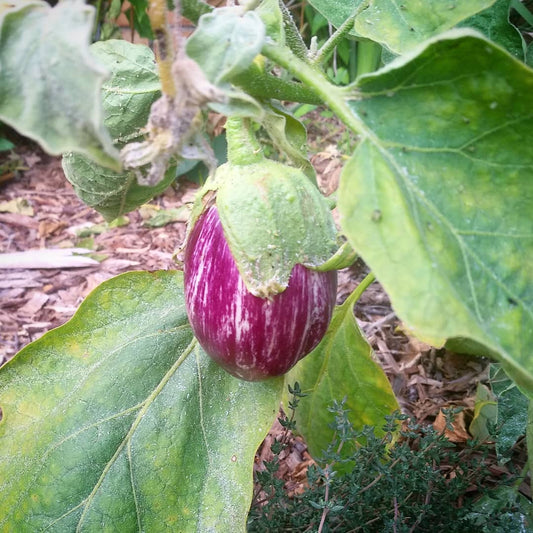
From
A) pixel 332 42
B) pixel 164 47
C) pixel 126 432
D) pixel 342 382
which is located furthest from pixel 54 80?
pixel 342 382

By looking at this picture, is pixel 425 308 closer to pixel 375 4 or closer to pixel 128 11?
pixel 375 4

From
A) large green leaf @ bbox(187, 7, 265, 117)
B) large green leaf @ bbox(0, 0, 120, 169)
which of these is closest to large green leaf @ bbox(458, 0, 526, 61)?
large green leaf @ bbox(187, 7, 265, 117)

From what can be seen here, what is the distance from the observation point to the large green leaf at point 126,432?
2.48 feet

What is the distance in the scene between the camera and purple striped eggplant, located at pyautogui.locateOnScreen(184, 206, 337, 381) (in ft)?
1.92

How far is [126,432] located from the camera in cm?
79

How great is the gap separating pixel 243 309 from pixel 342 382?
387 millimetres

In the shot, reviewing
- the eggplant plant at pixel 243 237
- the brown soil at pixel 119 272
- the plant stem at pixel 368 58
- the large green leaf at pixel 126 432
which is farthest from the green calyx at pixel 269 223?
the plant stem at pixel 368 58

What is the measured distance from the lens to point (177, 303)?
87cm

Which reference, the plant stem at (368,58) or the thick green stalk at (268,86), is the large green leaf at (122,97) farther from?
the plant stem at (368,58)

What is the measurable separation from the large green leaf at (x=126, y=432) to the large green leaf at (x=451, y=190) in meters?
0.36

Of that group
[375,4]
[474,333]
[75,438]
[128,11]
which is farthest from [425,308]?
[128,11]

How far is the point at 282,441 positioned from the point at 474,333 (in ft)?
1.72

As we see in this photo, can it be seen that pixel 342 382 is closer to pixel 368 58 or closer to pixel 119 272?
pixel 119 272

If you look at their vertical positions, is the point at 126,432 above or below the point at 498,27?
below
